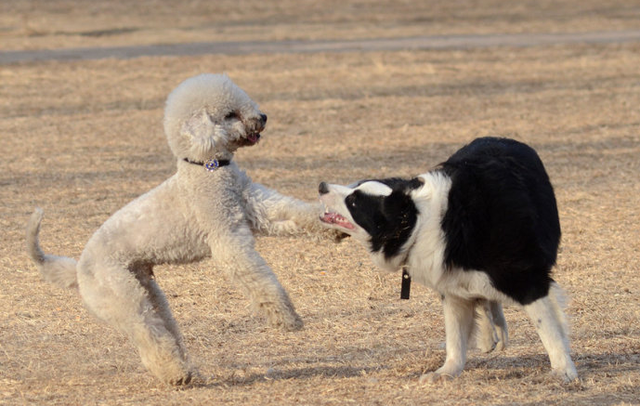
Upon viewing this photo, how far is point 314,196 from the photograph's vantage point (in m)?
8.87

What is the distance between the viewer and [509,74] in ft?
52.6

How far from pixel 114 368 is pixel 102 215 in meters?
3.38

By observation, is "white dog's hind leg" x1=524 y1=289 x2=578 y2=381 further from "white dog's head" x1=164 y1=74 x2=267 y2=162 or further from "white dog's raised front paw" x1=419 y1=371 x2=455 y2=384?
"white dog's head" x1=164 y1=74 x2=267 y2=162

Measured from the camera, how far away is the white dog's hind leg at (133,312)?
14.9ft

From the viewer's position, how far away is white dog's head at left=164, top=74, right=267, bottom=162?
4.48 m

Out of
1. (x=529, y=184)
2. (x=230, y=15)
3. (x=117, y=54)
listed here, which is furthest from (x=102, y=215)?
(x=230, y=15)

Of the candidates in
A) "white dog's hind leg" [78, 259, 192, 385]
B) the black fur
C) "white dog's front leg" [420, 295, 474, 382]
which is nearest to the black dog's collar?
"white dog's hind leg" [78, 259, 192, 385]

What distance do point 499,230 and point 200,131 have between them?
1459 millimetres

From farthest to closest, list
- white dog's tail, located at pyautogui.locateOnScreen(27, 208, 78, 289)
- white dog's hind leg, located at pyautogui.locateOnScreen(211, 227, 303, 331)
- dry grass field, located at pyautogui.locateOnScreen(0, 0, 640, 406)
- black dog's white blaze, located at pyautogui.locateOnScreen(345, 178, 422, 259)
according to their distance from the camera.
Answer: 1. dry grass field, located at pyautogui.locateOnScreen(0, 0, 640, 406)
2. white dog's tail, located at pyautogui.locateOnScreen(27, 208, 78, 289)
3. black dog's white blaze, located at pyautogui.locateOnScreen(345, 178, 422, 259)
4. white dog's hind leg, located at pyautogui.locateOnScreen(211, 227, 303, 331)

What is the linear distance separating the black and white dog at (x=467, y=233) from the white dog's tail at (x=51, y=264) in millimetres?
1326

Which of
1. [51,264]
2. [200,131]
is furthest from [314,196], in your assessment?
[200,131]

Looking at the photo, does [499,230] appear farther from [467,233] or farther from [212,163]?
[212,163]

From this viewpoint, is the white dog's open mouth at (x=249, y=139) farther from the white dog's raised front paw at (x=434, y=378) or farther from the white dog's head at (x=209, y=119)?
the white dog's raised front paw at (x=434, y=378)

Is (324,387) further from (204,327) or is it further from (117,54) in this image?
(117,54)
